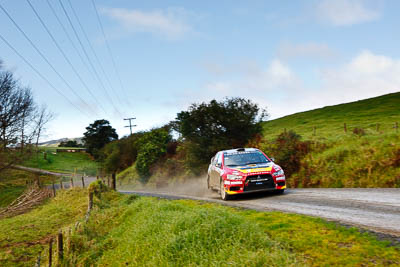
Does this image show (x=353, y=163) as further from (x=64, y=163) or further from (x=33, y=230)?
(x=64, y=163)

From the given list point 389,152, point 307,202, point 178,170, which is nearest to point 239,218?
point 307,202

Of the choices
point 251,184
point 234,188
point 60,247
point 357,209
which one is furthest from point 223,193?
point 60,247

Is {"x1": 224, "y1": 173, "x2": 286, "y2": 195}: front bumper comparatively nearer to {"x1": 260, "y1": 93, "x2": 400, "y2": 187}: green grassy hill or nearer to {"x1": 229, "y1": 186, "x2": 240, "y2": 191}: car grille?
{"x1": 229, "y1": 186, "x2": 240, "y2": 191}: car grille

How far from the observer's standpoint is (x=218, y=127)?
95.2 ft

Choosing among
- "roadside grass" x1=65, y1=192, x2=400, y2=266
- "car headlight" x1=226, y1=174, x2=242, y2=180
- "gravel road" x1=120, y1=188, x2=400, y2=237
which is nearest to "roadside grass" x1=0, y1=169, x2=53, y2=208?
"car headlight" x1=226, y1=174, x2=242, y2=180

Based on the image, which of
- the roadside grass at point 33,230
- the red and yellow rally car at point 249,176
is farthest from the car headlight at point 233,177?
the roadside grass at point 33,230

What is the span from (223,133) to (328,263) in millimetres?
24596

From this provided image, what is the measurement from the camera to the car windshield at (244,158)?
13.0 m

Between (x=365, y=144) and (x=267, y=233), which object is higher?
(x=365, y=144)

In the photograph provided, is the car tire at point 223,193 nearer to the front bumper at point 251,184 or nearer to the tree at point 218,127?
the front bumper at point 251,184

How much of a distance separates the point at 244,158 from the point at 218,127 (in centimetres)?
1579

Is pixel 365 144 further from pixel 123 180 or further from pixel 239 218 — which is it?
pixel 123 180

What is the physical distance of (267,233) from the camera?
6152 millimetres

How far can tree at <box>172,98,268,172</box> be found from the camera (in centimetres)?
2820
